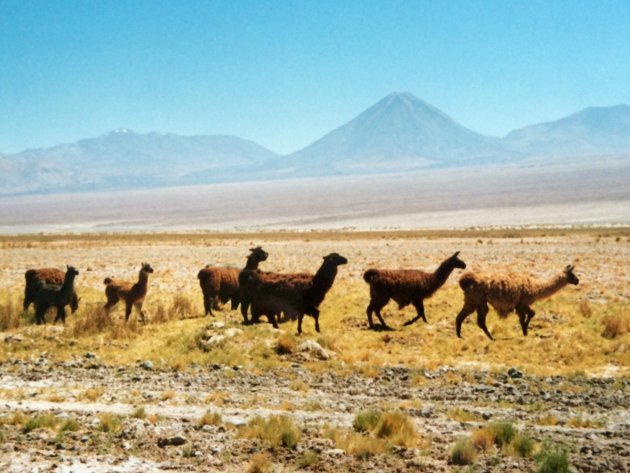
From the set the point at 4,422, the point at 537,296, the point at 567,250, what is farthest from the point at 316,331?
the point at 567,250

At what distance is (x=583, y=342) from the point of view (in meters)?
15.0

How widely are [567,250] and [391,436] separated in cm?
3786

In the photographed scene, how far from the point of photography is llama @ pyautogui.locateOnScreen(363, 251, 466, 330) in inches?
669

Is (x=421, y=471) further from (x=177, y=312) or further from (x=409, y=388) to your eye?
(x=177, y=312)

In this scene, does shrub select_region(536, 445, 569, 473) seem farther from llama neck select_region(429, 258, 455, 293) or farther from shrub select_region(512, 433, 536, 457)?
llama neck select_region(429, 258, 455, 293)

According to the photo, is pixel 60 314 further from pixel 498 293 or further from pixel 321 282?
pixel 498 293

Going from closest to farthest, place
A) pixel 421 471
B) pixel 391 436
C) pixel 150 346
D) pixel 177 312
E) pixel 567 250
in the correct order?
pixel 421 471 < pixel 391 436 < pixel 150 346 < pixel 177 312 < pixel 567 250

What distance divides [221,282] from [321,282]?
177 inches

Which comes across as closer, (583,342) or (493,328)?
(583,342)

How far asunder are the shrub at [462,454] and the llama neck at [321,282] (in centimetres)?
848

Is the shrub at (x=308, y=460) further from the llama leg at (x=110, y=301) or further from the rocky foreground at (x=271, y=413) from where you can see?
the llama leg at (x=110, y=301)

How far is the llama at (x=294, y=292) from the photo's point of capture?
1631 cm

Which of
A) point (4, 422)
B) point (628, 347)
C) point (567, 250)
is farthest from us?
point (567, 250)

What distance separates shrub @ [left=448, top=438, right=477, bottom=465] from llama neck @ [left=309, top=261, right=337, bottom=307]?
334 inches
